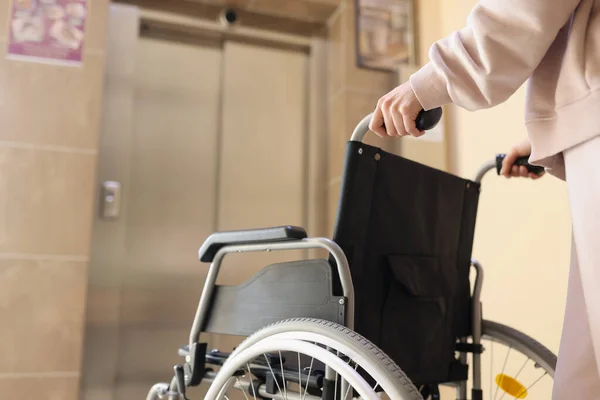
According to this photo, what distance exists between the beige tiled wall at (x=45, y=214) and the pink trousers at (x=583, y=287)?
1.57 meters

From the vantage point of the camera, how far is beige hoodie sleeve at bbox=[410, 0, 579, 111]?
2.19ft

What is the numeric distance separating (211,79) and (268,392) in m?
1.62

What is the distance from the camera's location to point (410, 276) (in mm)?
1037

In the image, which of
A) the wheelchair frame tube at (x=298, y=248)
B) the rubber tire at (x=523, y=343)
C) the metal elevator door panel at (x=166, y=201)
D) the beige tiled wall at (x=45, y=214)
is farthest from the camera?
the metal elevator door panel at (x=166, y=201)

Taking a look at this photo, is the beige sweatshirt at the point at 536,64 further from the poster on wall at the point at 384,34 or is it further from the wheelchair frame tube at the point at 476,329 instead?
the poster on wall at the point at 384,34

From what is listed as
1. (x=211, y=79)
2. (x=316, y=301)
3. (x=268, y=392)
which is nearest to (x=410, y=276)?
(x=316, y=301)

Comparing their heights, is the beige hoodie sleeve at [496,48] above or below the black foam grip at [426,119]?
above

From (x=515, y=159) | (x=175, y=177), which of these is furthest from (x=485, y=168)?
(x=175, y=177)

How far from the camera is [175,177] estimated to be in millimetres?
2223

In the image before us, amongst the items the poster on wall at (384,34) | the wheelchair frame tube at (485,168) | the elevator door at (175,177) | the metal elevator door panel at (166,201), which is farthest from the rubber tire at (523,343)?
the poster on wall at (384,34)

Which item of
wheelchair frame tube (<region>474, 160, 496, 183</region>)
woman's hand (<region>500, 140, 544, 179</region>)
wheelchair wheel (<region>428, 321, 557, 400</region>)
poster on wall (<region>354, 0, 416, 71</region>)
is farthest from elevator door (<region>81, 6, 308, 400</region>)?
woman's hand (<region>500, 140, 544, 179</region>)

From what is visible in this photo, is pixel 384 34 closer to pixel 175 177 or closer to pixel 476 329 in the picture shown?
pixel 175 177

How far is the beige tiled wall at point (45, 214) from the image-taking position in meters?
1.82

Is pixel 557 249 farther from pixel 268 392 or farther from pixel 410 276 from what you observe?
pixel 268 392
